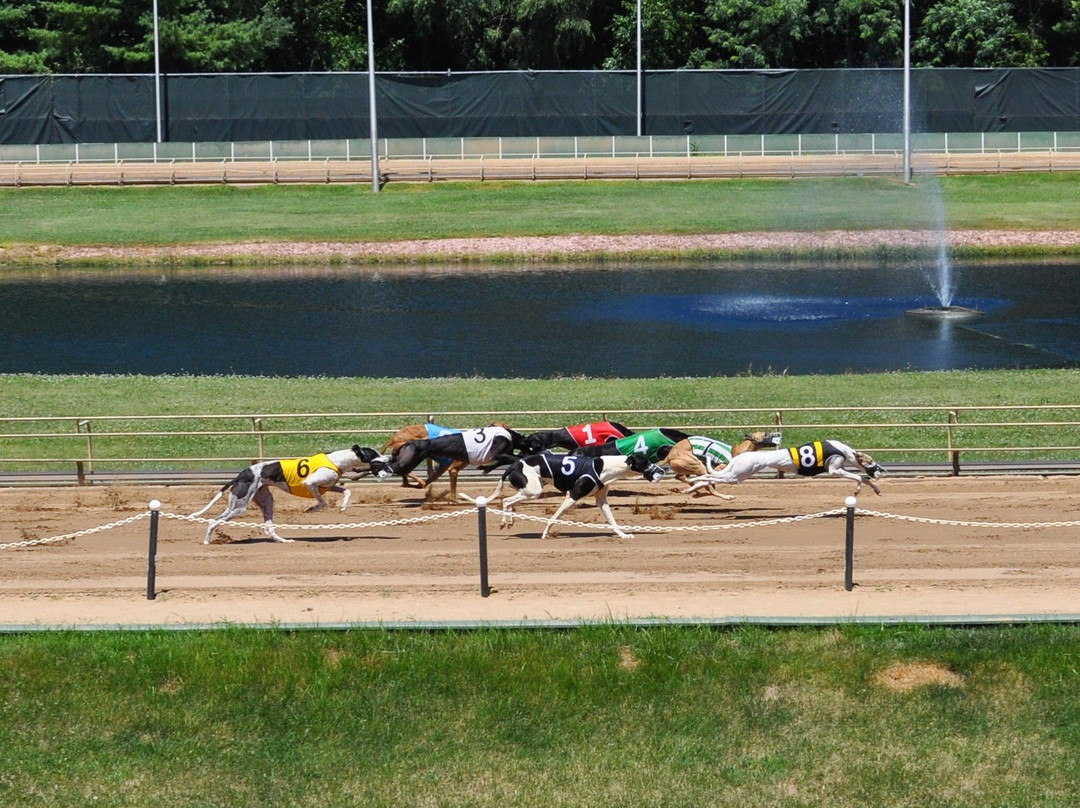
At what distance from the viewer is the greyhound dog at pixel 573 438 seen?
20.4 metres

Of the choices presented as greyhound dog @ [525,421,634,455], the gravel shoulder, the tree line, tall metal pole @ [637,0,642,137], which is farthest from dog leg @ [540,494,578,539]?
the tree line

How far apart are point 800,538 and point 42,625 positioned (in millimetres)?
8833

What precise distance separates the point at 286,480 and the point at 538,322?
24.8 m

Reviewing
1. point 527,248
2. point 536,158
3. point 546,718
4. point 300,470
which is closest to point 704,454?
point 300,470

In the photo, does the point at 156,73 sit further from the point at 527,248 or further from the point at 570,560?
the point at 570,560

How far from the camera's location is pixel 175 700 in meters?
13.4

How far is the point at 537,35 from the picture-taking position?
8038 cm

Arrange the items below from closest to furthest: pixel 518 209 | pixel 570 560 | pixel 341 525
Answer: pixel 570 560, pixel 341 525, pixel 518 209

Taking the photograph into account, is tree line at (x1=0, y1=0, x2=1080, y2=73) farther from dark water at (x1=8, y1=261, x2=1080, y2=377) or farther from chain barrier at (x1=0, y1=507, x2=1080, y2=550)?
chain barrier at (x1=0, y1=507, x2=1080, y2=550)

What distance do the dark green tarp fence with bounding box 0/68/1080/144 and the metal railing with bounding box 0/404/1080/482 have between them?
159 ft

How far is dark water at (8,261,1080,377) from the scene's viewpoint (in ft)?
121

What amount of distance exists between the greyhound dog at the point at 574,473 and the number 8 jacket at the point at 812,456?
6.88ft

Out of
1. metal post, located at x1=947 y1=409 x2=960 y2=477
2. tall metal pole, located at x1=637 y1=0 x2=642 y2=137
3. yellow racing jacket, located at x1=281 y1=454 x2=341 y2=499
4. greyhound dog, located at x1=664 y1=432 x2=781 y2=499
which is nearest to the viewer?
yellow racing jacket, located at x1=281 y1=454 x2=341 y2=499

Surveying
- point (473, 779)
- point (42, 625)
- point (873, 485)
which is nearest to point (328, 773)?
point (473, 779)
